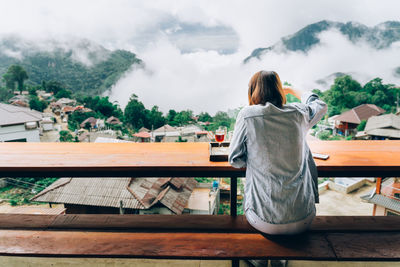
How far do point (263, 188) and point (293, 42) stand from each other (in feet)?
67.6

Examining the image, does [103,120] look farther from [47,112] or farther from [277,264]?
[277,264]

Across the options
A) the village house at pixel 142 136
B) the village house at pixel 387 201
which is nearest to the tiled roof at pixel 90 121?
the village house at pixel 142 136

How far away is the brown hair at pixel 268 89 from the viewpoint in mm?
929

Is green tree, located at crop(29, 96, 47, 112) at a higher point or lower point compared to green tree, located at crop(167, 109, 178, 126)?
higher

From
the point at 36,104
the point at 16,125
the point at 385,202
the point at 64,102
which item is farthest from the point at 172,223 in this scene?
the point at 64,102

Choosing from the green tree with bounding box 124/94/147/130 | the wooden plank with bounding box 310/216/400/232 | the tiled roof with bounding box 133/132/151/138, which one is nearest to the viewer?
the wooden plank with bounding box 310/216/400/232

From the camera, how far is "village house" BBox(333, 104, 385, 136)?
11.9 meters

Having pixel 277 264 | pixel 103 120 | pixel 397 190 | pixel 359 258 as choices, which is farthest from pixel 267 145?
pixel 103 120

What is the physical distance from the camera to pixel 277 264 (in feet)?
4.46

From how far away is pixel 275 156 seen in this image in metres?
0.89

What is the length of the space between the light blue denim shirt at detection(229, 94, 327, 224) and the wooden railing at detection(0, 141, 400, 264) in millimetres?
129

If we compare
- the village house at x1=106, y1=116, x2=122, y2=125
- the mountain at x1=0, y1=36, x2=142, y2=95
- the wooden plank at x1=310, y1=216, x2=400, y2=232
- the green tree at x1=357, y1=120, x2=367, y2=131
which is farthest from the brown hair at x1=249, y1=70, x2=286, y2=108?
the village house at x1=106, y1=116, x2=122, y2=125

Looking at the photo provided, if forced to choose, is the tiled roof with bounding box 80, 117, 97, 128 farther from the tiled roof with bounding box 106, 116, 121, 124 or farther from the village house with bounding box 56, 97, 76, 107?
the village house with bounding box 56, 97, 76, 107

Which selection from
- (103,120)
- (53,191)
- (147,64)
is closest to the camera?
(53,191)
